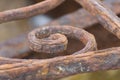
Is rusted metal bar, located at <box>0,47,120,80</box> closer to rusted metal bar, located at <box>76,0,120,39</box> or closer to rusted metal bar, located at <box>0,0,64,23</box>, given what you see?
rusted metal bar, located at <box>76,0,120,39</box>

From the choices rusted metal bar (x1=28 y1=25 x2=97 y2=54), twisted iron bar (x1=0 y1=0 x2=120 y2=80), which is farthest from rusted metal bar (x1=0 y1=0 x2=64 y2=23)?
twisted iron bar (x1=0 y1=0 x2=120 y2=80)

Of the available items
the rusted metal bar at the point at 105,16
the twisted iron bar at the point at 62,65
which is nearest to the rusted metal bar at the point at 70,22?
the rusted metal bar at the point at 105,16

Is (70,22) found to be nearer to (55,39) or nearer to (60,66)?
(55,39)

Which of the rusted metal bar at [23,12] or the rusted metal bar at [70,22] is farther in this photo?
the rusted metal bar at [70,22]

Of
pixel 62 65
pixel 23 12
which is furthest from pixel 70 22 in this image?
pixel 62 65

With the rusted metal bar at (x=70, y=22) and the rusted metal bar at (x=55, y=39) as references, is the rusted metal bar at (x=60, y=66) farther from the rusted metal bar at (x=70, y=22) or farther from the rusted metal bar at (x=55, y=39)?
the rusted metal bar at (x=70, y=22)

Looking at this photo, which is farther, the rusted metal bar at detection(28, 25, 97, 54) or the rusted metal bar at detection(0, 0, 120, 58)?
the rusted metal bar at detection(0, 0, 120, 58)

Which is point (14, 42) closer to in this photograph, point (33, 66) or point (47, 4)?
point (47, 4)
